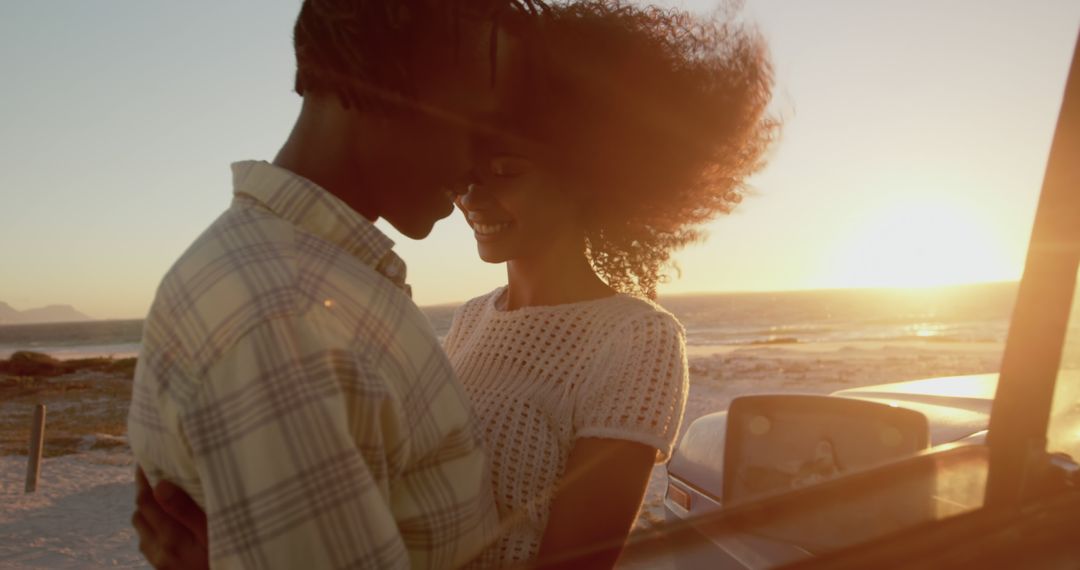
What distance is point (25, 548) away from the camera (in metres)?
7.35

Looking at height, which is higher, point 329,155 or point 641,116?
point 641,116

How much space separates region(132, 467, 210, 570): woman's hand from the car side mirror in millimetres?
1353

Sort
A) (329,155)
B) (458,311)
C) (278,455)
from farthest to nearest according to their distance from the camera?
1. (458,311)
2. (329,155)
3. (278,455)

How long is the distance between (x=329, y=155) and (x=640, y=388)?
2.80 feet

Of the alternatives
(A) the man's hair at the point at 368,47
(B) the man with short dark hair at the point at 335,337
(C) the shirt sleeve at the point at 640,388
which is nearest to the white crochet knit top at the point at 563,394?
(C) the shirt sleeve at the point at 640,388

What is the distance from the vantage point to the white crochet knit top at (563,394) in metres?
1.70

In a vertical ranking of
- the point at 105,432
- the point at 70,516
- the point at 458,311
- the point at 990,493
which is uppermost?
the point at 458,311

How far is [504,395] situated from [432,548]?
2.31 feet

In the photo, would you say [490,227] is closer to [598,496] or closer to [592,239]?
[592,239]

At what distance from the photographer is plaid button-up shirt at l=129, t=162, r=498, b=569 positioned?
0.90 m

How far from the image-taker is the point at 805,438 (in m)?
2.25

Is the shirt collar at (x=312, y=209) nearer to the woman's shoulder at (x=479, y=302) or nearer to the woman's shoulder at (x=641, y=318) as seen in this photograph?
the woman's shoulder at (x=641, y=318)

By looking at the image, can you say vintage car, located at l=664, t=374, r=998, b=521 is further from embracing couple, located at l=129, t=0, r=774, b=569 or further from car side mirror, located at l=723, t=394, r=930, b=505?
embracing couple, located at l=129, t=0, r=774, b=569

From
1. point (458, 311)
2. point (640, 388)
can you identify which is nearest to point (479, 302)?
point (458, 311)
